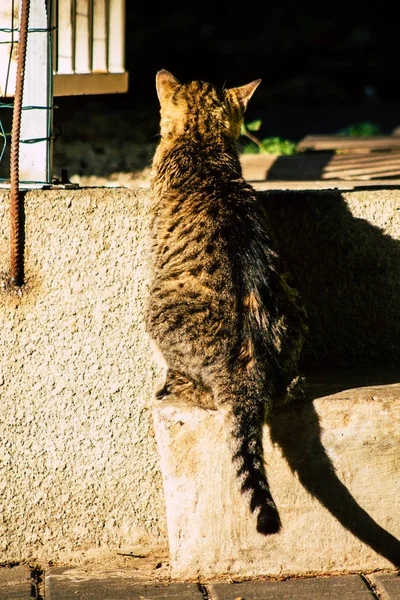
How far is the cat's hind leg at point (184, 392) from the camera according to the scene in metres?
3.14

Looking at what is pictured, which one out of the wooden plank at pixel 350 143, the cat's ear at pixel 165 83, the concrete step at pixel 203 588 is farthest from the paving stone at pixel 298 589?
the wooden plank at pixel 350 143

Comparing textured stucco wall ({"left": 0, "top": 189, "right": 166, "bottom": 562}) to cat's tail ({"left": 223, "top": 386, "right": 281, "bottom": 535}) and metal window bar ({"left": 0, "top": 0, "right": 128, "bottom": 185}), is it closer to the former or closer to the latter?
metal window bar ({"left": 0, "top": 0, "right": 128, "bottom": 185})

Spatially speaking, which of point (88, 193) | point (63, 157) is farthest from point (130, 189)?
point (63, 157)

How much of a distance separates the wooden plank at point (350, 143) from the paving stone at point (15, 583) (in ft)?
14.4

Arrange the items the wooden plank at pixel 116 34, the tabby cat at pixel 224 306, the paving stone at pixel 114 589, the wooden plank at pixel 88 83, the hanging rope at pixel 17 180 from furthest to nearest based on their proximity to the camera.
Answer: the wooden plank at pixel 116 34, the wooden plank at pixel 88 83, the hanging rope at pixel 17 180, the paving stone at pixel 114 589, the tabby cat at pixel 224 306

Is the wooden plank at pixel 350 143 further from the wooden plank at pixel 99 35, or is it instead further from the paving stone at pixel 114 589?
the paving stone at pixel 114 589

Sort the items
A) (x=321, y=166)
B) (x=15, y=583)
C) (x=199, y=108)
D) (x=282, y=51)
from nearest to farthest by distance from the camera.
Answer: (x=15, y=583), (x=199, y=108), (x=321, y=166), (x=282, y=51)

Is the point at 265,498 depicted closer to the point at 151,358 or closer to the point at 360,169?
the point at 151,358

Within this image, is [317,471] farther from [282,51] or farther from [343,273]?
[282,51]

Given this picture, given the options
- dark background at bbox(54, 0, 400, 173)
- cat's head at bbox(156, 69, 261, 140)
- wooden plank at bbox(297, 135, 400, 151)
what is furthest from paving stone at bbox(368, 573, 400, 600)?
dark background at bbox(54, 0, 400, 173)

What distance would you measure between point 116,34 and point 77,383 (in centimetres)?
214

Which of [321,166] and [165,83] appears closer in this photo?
[165,83]

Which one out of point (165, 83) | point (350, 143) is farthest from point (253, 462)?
point (350, 143)

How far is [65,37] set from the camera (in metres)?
4.25
